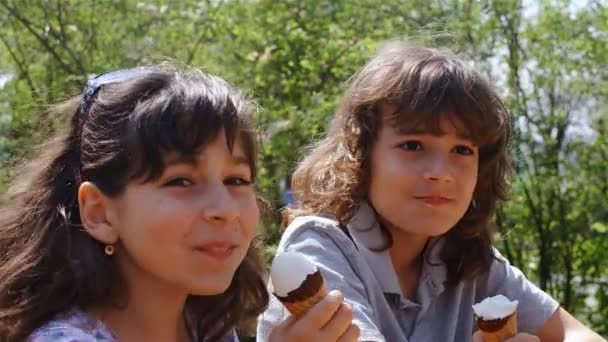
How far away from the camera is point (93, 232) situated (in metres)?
1.91

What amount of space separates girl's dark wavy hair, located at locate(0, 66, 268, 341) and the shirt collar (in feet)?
1.75

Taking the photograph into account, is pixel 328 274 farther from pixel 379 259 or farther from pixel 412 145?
pixel 412 145

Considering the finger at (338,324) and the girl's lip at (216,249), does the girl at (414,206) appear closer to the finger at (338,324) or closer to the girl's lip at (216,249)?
the finger at (338,324)

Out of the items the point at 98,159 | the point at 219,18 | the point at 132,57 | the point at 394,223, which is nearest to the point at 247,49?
the point at 219,18

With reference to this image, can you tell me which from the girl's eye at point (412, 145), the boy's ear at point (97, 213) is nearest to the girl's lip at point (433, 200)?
the girl's eye at point (412, 145)

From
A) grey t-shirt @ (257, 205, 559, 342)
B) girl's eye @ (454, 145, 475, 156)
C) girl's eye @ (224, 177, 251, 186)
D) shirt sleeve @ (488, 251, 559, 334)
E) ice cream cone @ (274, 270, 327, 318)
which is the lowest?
shirt sleeve @ (488, 251, 559, 334)

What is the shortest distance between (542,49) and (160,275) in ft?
11.8

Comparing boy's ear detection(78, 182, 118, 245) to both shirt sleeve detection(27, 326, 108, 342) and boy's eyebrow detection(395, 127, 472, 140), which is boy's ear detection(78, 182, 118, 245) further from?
boy's eyebrow detection(395, 127, 472, 140)

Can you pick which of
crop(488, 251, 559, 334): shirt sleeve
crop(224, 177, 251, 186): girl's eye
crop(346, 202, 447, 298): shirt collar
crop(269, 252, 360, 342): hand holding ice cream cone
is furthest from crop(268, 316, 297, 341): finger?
crop(488, 251, 559, 334): shirt sleeve

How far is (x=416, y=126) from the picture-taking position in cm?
237

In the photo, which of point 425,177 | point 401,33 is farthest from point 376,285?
point 401,33

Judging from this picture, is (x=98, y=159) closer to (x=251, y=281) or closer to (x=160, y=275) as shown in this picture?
(x=160, y=275)

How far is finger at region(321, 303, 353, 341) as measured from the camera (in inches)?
73.9

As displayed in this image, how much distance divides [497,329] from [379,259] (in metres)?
0.42
